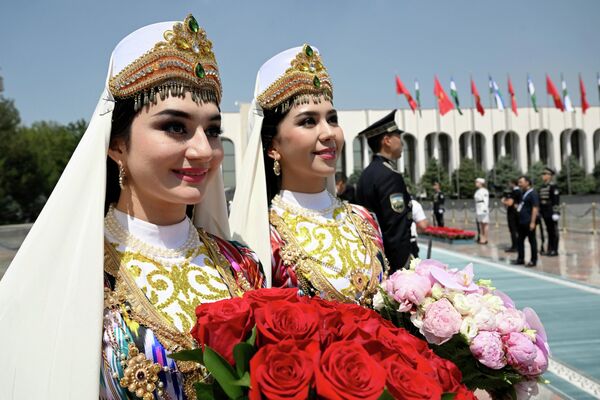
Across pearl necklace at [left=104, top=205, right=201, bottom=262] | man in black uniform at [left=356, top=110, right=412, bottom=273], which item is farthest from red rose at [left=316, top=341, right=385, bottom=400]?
man in black uniform at [left=356, top=110, right=412, bottom=273]

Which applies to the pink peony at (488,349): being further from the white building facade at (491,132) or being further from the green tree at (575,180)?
the green tree at (575,180)

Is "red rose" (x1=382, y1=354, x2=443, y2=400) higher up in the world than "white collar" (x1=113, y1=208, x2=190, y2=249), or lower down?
lower down

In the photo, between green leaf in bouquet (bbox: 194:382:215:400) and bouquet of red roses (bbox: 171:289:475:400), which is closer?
bouquet of red roses (bbox: 171:289:475:400)

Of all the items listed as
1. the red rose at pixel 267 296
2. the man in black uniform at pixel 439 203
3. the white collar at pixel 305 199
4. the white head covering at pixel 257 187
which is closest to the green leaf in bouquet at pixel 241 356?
the red rose at pixel 267 296

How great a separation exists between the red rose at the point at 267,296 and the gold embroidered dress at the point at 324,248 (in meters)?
0.89

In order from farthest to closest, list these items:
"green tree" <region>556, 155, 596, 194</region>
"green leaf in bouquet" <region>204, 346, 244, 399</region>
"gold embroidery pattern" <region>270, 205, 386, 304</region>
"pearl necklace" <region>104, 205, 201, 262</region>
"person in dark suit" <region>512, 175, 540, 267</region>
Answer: "green tree" <region>556, 155, 596, 194</region>
"person in dark suit" <region>512, 175, 540, 267</region>
"gold embroidery pattern" <region>270, 205, 386, 304</region>
"pearl necklace" <region>104, 205, 201, 262</region>
"green leaf in bouquet" <region>204, 346, 244, 399</region>

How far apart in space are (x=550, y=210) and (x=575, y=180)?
116ft

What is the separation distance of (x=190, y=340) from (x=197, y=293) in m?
0.17

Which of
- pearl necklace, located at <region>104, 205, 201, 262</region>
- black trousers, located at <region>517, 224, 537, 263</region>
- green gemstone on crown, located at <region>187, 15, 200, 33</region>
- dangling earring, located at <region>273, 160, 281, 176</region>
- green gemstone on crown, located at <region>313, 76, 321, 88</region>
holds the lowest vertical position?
black trousers, located at <region>517, 224, 537, 263</region>

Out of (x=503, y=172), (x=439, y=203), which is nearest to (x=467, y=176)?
(x=503, y=172)

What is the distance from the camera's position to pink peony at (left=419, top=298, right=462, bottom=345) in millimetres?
1403

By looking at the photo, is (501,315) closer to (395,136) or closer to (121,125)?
(121,125)

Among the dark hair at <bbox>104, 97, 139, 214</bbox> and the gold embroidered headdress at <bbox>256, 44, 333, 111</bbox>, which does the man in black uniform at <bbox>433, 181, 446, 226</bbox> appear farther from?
the dark hair at <bbox>104, 97, 139, 214</bbox>

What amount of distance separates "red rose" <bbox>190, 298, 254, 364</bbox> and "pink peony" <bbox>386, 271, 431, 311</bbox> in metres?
0.56
